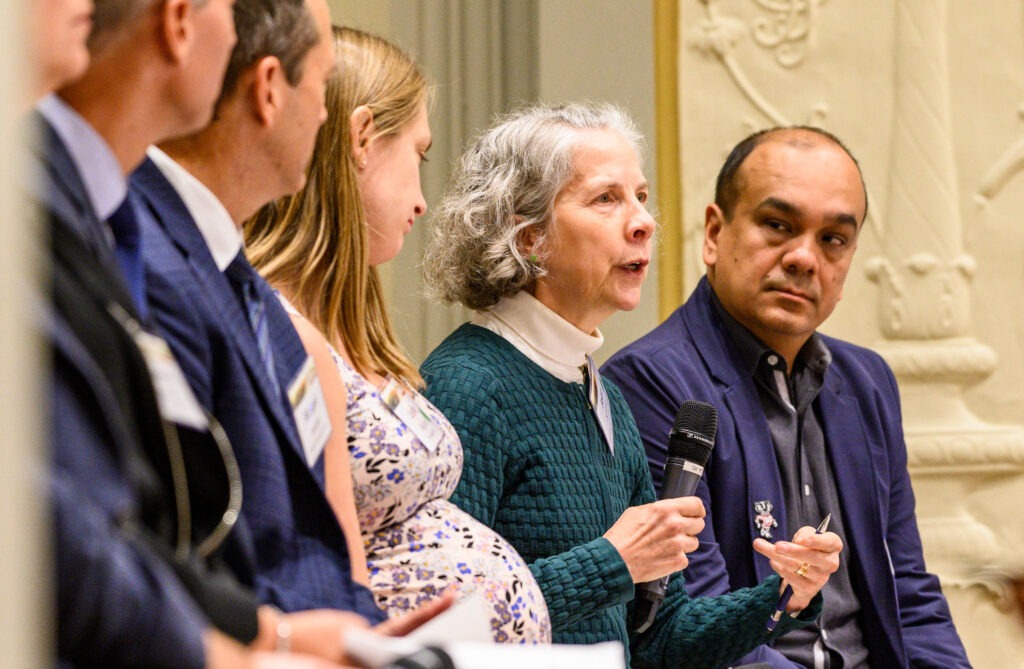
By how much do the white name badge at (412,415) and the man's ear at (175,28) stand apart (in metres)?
0.88

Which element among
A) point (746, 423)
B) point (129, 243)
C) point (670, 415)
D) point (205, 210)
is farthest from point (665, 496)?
point (129, 243)

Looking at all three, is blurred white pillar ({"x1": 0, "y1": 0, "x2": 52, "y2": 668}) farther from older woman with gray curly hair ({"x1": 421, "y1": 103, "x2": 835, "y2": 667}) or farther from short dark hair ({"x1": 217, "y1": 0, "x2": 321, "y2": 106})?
older woman with gray curly hair ({"x1": 421, "y1": 103, "x2": 835, "y2": 667})

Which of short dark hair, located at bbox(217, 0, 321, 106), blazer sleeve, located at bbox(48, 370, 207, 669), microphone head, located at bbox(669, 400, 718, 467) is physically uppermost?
short dark hair, located at bbox(217, 0, 321, 106)

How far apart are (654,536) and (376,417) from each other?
27.1 inches

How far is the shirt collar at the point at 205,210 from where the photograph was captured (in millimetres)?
1506

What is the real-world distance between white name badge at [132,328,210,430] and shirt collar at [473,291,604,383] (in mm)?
1566

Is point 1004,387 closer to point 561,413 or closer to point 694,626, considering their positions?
point 694,626

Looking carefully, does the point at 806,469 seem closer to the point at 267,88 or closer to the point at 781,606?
the point at 781,606

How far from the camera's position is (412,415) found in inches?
80.9

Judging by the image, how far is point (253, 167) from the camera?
1562mm

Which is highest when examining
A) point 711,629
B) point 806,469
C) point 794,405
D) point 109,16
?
point 109,16

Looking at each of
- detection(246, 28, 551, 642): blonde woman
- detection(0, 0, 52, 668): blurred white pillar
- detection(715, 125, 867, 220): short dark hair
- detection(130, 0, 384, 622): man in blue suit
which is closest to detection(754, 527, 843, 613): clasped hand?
detection(246, 28, 551, 642): blonde woman

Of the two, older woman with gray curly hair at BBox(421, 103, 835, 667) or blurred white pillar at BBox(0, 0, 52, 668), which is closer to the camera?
blurred white pillar at BBox(0, 0, 52, 668)

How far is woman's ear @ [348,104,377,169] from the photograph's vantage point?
7.25ft
